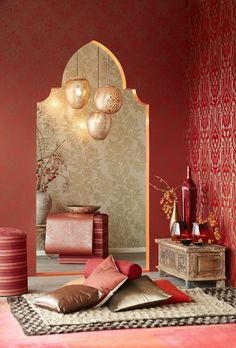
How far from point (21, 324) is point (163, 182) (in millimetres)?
3127

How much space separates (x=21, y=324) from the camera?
5480mm

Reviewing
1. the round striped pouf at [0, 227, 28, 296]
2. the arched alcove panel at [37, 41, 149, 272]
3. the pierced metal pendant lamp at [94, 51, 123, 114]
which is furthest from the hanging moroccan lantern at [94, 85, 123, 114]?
the round striped pouf at [0, 227, 28, 296]

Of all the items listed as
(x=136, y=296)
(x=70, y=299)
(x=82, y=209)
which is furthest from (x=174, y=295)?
(x=82, y=209)

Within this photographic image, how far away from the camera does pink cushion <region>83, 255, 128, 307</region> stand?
600cm

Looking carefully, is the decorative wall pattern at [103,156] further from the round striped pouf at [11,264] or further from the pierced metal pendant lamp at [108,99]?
the round striped pouf at [11,264]

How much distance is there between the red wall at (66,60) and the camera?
781 cm

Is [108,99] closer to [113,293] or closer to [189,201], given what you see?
[189,201]

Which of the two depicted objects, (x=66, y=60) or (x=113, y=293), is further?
(x=66, y=60)

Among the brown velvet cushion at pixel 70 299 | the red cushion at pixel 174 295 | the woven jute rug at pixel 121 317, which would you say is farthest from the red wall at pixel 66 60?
the brown velvet cushion at pixel 70 299

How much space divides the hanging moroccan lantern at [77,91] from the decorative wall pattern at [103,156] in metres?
1.34

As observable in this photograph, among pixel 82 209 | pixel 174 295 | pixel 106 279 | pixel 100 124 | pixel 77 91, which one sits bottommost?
pixel 174 295

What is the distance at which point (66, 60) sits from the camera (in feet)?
26.0

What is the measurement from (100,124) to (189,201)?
213 cm

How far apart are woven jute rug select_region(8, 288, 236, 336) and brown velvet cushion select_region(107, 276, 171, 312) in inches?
1.9
